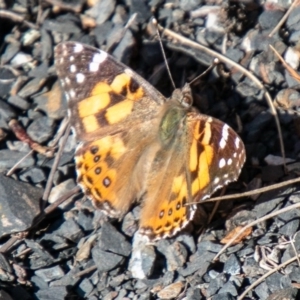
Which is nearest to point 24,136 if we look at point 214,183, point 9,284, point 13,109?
point 13,109

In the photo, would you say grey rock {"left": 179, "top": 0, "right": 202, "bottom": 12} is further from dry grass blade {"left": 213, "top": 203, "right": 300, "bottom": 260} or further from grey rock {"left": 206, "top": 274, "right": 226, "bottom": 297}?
grey rock {"left": 206, "top": 274, "right": 226, "bottom": 297}

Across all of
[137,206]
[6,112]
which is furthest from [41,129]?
[137,206]

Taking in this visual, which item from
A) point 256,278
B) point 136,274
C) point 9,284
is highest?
point 256,278

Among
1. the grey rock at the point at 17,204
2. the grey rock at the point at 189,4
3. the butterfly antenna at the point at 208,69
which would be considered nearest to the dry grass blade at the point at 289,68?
the butterfly antenna at the point at 208,69

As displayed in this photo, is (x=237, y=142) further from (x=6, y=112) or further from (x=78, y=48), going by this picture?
(x=6, y=112)

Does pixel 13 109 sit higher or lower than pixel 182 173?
lower

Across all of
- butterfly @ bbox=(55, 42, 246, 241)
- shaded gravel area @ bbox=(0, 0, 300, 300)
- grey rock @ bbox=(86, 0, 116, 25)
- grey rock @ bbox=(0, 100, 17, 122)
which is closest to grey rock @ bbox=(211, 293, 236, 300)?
shaded gravel area @ bbox=(0, 0, 300, 300)

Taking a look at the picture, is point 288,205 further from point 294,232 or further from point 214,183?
point 214,183
